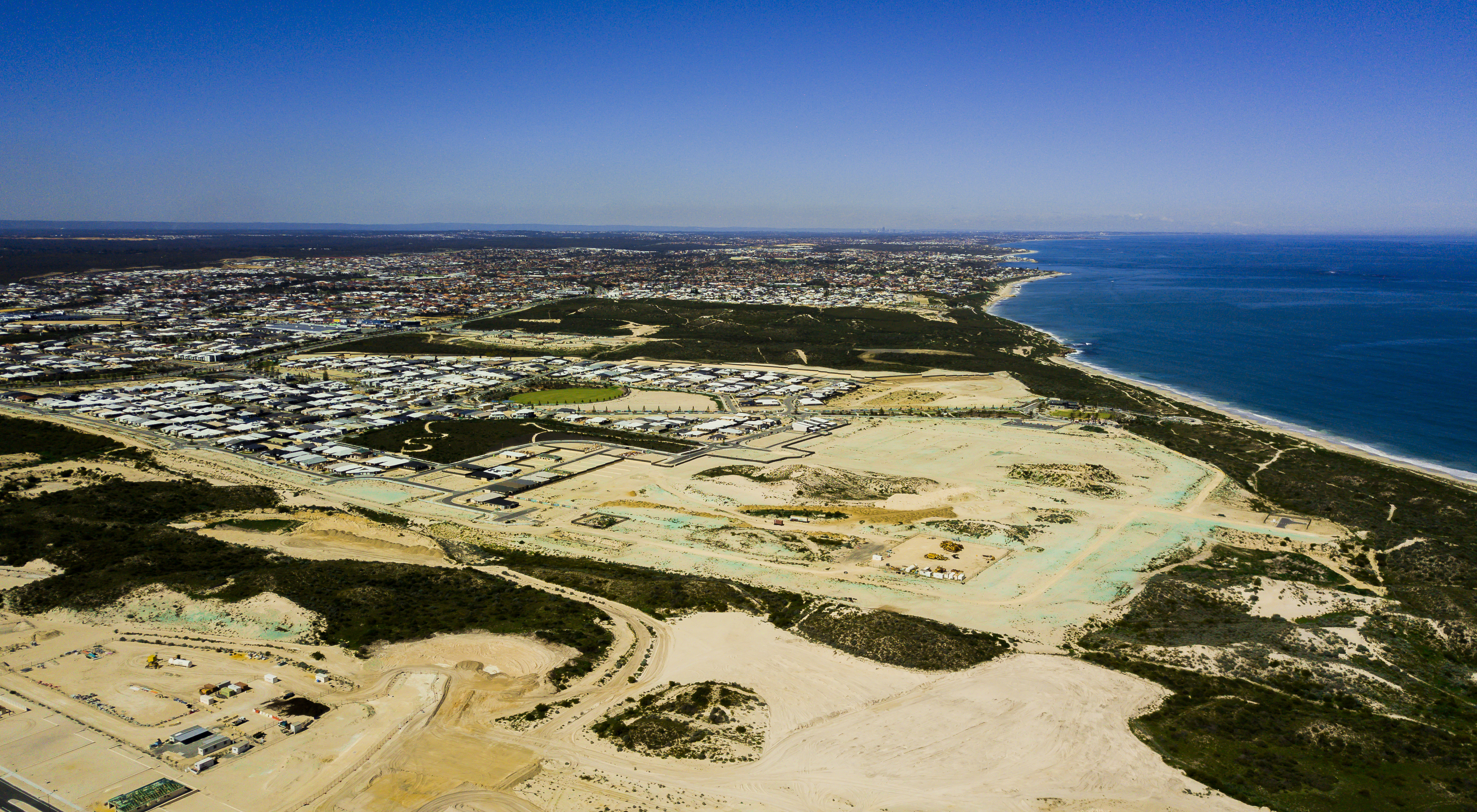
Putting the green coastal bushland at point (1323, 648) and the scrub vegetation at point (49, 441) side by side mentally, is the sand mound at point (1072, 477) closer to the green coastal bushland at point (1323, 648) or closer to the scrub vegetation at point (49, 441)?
the green coastal bushland at point (1323, 648)

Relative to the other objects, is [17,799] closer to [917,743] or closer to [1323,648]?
[917,743]

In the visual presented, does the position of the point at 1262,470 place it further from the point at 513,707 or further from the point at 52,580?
the point at 52,580

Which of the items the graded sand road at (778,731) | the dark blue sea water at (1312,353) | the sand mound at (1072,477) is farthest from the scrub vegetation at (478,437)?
the dark blue sea water at (1312,353)

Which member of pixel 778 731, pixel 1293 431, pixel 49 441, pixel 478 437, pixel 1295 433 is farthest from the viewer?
pixel 1293 431

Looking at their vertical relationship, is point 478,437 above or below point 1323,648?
above

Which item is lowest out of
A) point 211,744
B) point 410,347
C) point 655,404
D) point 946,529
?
point 946,529

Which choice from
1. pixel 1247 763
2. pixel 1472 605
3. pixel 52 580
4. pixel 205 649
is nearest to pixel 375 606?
pixel 205 649

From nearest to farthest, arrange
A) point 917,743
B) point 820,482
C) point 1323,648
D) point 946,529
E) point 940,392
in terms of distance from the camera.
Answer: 1. point 917,743
2. point 1323,648
3. point 946,529
4. point 820,482
5. point 940,392

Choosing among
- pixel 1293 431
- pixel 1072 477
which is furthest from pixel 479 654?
pixel 1293 431

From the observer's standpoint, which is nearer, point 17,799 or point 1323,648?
point 17,799
